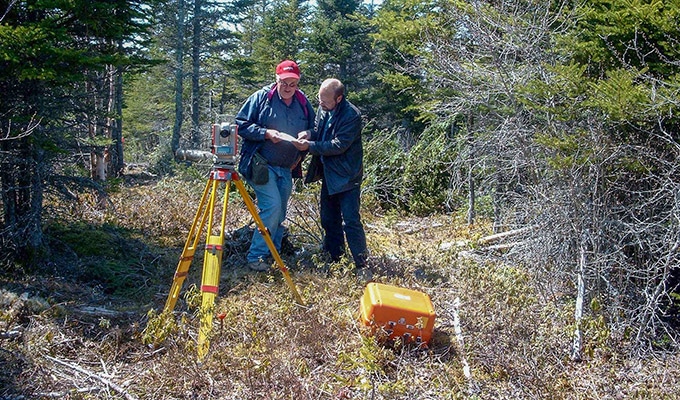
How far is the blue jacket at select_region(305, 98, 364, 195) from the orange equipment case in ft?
5.27

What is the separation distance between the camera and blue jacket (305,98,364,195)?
5.21m

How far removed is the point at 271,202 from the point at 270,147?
53 centimetres

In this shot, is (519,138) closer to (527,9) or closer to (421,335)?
(527,9)

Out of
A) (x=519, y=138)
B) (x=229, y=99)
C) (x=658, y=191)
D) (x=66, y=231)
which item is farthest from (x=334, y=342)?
(x=229, y=99)

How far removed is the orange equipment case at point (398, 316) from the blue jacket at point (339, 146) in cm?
161

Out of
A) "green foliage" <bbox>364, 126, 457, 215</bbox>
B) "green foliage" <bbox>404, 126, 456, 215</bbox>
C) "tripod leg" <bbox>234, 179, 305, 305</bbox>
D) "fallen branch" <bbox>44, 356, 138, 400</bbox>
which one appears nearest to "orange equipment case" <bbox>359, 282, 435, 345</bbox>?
"tripod leg" <bbox>234, 179, 305, 305</bbox>

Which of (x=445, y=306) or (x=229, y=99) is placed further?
(x=229, y=99)

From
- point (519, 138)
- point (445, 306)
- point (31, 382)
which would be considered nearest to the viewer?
point (31, 382)

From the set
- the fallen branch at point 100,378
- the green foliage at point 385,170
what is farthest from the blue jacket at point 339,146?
the green foliage at point 385,170

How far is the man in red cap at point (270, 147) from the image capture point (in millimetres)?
5305

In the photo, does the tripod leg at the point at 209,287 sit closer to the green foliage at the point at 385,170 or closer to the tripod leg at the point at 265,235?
the tripod leg at the point at 265,235

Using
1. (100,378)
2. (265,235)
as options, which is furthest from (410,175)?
(100,378)

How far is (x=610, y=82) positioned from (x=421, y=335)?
2.23m

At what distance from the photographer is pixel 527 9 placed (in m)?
6.96
